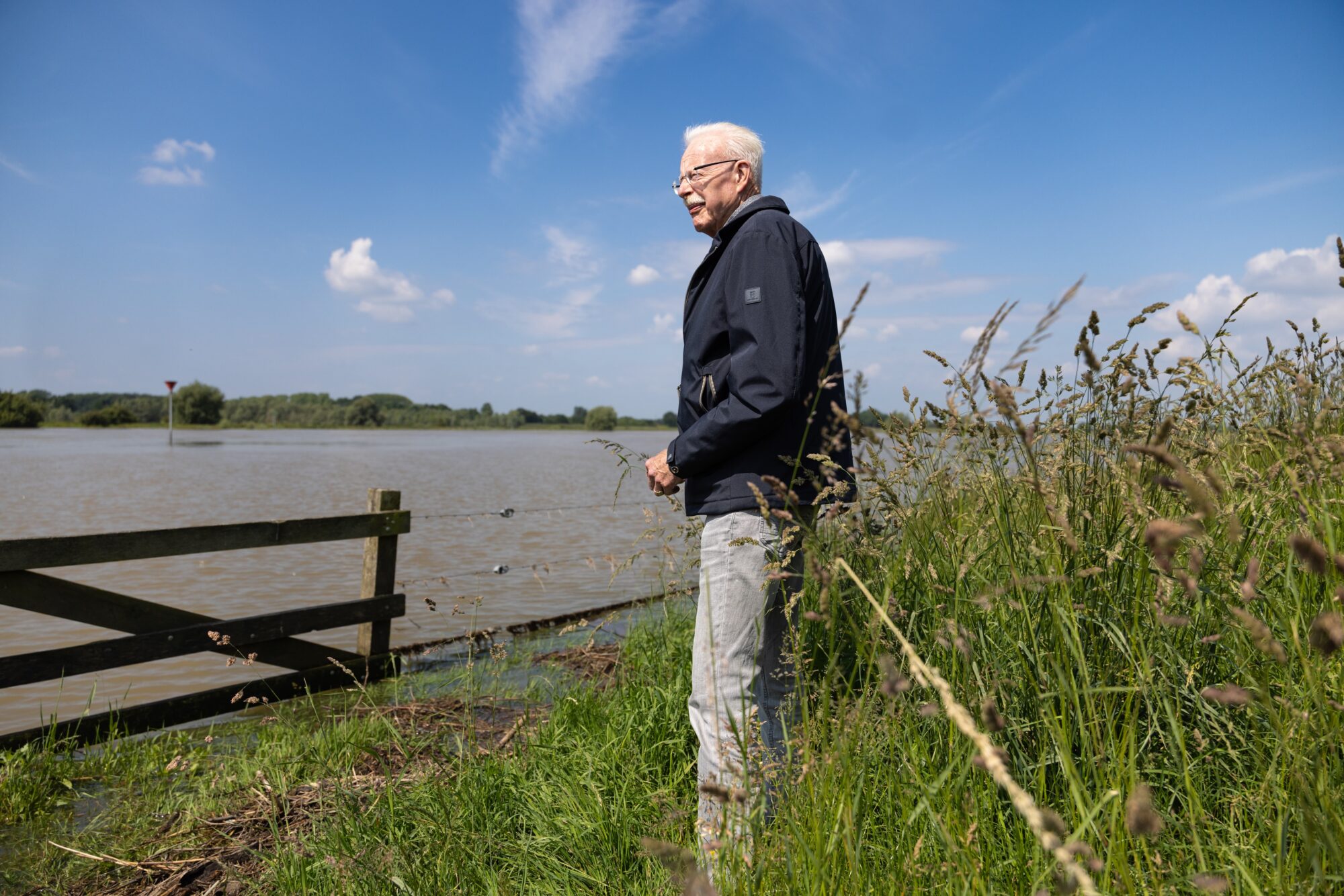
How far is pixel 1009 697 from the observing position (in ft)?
5.87

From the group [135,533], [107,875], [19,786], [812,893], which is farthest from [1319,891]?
[135,533]

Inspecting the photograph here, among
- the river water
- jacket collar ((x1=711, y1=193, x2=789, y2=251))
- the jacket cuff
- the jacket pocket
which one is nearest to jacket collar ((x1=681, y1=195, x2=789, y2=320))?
jacket collar ((x1=711, y1=193, x2=789, y2=251))

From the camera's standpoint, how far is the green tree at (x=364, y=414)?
A: 103438 mm

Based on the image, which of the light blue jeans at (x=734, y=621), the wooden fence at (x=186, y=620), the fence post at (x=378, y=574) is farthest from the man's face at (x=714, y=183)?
the fence post at (x=378, y=574)

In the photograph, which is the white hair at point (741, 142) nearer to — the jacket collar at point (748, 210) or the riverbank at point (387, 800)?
the jacket collar at point (748, 210)

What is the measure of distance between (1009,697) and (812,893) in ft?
2.53

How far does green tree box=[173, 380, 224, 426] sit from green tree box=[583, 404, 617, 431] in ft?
152

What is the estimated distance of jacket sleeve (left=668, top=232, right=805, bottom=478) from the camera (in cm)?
227

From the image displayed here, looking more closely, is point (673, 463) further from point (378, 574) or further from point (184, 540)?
point (378, 574)

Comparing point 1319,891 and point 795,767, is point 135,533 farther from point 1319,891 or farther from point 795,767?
point 1319,891

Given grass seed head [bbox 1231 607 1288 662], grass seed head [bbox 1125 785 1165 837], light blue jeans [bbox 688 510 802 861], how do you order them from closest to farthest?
grass seed head [bbox 1125 785 1165 837] < grass seed head [bbox 1231 607 1288 662] < light blue jeans [bbox 688 510 802 861]

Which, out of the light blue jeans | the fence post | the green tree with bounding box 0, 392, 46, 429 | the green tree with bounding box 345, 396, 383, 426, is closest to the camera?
the light blue jeans

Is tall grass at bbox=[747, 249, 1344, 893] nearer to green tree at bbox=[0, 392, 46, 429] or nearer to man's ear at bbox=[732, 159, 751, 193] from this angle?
man's ear at bbox=[732, 159, 751, 193]

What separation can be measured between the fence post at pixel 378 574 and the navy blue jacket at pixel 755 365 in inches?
177
